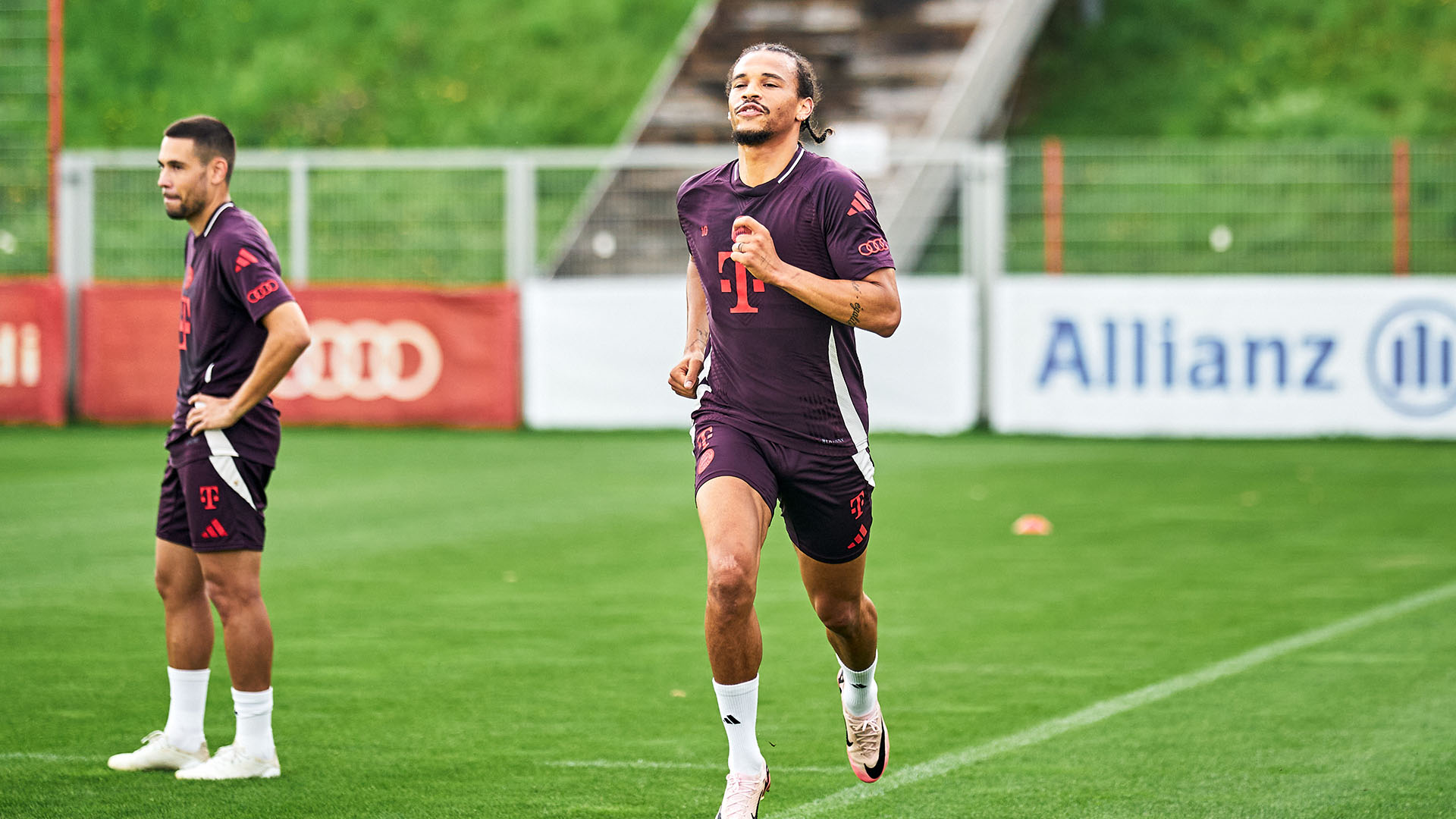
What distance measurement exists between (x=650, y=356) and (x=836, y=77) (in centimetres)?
702

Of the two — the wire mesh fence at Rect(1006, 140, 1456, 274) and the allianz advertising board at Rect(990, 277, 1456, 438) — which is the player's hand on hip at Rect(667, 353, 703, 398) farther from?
the wire mesh fence at Rect(1006, 140, 1456, 274)

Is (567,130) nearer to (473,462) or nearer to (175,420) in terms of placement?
(473,462)

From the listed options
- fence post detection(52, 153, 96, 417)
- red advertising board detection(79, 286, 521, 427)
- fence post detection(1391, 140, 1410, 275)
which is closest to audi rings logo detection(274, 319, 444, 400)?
red advertising board detection(79, 286, 521, 427)

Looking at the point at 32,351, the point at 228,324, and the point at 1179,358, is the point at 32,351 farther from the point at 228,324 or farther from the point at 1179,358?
the point at 228,324

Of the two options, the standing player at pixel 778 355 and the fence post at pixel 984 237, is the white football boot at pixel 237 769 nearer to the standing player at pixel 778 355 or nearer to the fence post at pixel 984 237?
the standing player at pixel 778 355

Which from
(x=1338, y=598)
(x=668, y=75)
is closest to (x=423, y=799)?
(x=1338, y=598)

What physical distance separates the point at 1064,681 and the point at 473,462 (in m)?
9.25

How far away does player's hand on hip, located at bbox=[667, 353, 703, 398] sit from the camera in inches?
236

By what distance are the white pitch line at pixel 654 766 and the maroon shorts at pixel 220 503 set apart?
46.5 inches

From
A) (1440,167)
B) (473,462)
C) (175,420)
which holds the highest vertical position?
(1440,167)

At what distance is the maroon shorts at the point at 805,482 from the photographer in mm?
5703

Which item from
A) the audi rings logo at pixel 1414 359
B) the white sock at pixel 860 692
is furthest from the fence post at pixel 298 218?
the white sock at pixel 860 692

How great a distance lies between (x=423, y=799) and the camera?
6.00m

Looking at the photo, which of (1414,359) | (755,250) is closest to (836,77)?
(1414,359)
